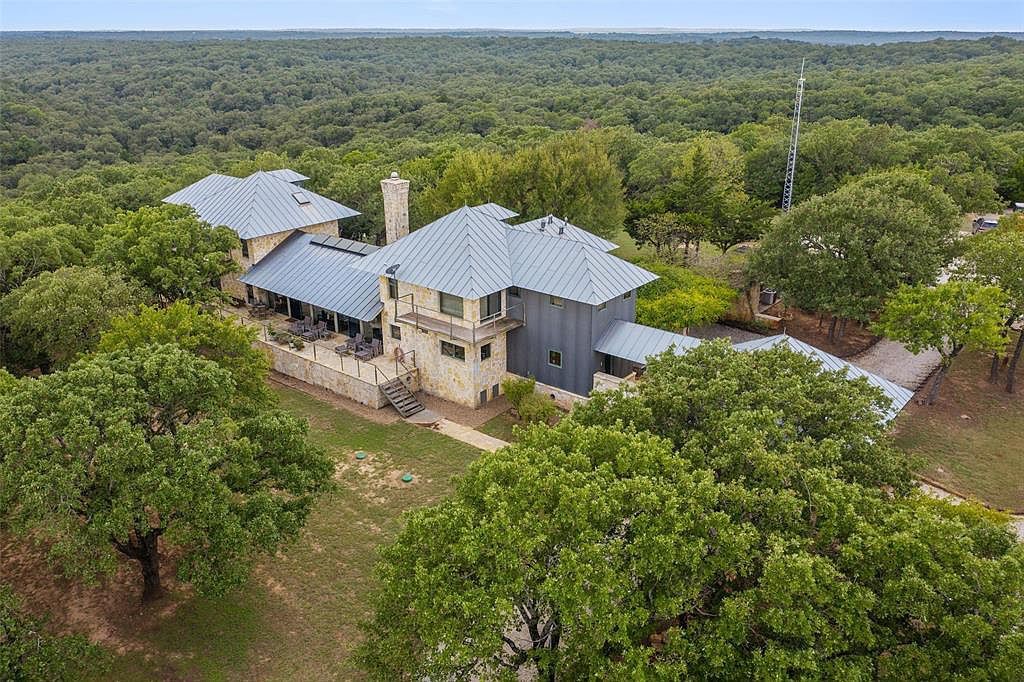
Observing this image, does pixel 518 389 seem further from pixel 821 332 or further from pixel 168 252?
pixel 821 332

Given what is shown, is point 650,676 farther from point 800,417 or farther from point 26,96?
point 26,96

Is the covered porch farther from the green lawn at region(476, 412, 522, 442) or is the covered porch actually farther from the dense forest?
the dense forest

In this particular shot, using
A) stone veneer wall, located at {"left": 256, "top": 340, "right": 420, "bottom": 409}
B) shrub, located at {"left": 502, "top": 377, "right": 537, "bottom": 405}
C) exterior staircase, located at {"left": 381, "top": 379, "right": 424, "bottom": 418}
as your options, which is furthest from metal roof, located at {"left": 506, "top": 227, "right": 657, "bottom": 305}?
stone veneer wall, located at {"left": 256, "top": 340, "right": 420, "bottom": 409}

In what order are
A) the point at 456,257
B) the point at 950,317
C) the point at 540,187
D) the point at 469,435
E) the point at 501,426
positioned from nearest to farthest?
1. the point at 469,435
2. the point at 950,317
3. the point at 501,426
4. the point at 456,257
5. the point at 540,187

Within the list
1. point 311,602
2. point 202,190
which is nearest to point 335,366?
point 311,602

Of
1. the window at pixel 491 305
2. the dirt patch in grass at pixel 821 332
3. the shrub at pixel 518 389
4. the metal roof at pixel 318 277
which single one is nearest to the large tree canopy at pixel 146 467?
the shrub at pixel 518 389

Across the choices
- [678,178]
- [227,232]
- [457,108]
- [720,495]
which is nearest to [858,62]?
[457,108]
